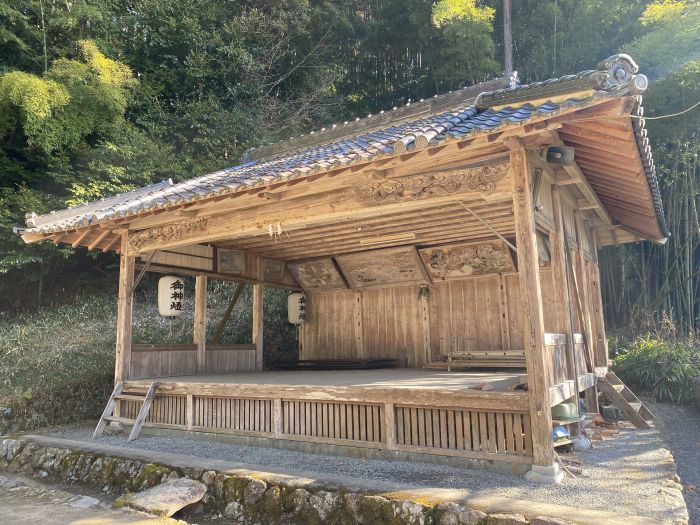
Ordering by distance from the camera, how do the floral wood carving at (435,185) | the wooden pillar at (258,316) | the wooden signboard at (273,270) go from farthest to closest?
the wooden signboard at (273,270)
the wooden pillar at (258,316)
the floral wood carving at (435,185)

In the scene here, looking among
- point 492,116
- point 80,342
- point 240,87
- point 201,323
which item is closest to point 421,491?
point 492,116

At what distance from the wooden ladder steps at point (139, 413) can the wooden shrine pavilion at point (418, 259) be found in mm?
37

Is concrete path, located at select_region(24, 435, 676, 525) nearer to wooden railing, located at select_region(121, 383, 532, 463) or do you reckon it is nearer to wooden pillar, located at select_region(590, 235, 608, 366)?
wooden railing, located at select_region(121, 383, 532, 463)

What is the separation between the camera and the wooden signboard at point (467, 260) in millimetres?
8133

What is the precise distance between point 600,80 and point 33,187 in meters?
14.0

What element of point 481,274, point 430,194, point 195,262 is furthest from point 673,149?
point 195,262

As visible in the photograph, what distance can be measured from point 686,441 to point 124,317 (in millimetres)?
8401

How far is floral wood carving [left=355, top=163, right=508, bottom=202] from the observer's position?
461 centimetres

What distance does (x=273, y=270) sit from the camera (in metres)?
9.82

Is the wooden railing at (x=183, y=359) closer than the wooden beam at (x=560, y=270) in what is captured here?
No

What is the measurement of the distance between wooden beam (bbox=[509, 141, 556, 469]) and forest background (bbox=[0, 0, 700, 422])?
843 centimetres

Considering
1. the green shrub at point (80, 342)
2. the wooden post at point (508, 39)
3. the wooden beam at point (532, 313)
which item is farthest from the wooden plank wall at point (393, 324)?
the wooden post at point (508, 39)

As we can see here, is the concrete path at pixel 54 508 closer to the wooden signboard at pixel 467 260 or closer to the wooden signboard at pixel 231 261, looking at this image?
the wooden signboard at pixel 231 261

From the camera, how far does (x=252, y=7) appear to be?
1764 centimetres
